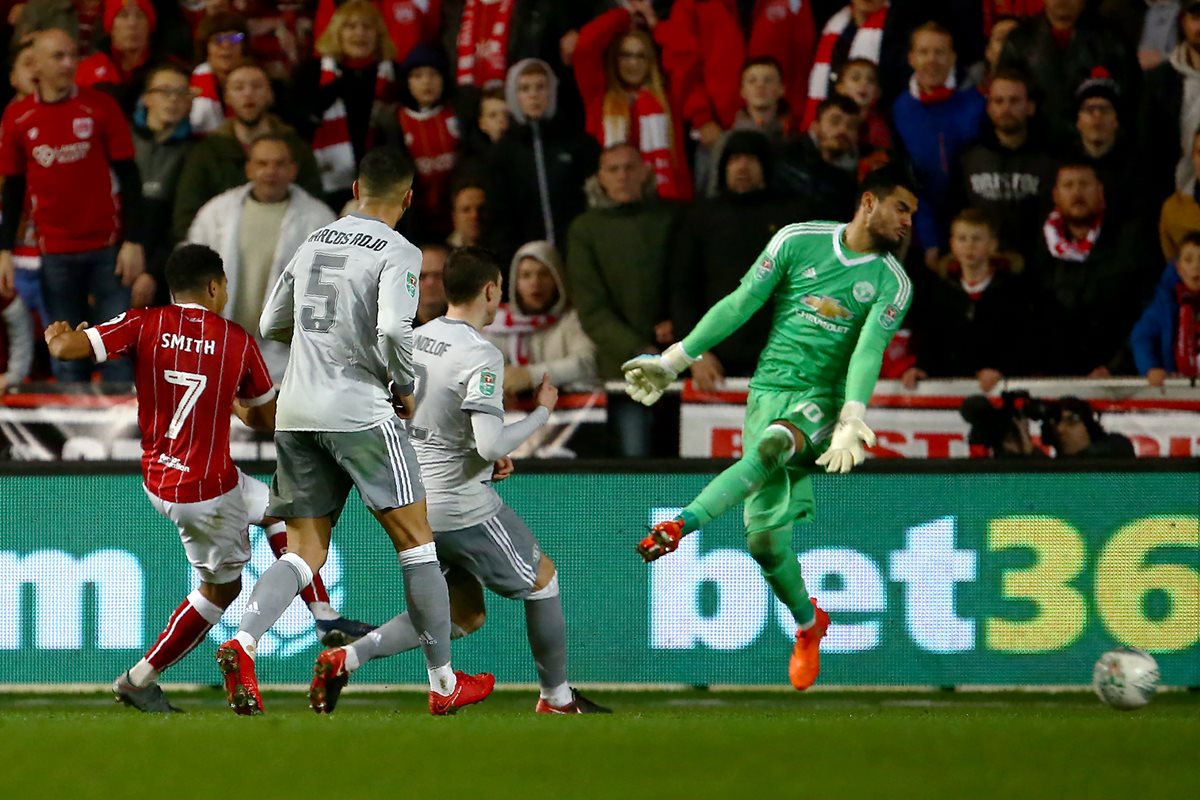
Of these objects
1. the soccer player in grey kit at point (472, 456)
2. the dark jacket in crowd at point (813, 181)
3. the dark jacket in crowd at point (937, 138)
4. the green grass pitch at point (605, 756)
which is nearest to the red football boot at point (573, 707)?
the soccer player in grey kit at point (472, 456)

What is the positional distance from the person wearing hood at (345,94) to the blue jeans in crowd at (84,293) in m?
1.30

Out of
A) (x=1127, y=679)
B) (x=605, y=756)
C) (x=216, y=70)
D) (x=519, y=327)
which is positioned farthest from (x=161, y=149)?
(x=605, y=756)

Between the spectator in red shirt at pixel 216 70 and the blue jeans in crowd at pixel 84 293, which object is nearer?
the blue jeans in crowd at pixel 84 293

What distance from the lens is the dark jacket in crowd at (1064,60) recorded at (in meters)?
10.5

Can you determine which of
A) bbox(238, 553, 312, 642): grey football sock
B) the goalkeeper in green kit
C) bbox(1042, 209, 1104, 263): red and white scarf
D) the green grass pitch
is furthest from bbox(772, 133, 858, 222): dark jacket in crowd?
bbox(238, 553, 312, 642): grey football sock

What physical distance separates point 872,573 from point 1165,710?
5.34 ft

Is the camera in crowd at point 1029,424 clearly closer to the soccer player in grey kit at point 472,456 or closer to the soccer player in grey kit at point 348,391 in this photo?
the soccer player in grey kit at point 472,456

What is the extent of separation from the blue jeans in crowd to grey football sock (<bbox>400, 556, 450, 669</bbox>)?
440cm

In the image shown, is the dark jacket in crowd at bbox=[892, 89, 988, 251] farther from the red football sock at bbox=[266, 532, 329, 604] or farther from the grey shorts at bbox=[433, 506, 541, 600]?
the red football sock at bbox=[266, 532, 329, 604]

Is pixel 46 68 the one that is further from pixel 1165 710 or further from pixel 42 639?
pixel 1165 710

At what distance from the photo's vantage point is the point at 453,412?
708 cm

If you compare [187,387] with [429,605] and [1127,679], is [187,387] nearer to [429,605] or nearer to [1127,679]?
[429,605]

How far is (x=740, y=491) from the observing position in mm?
7547

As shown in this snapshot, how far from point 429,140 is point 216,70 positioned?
4.38ft
